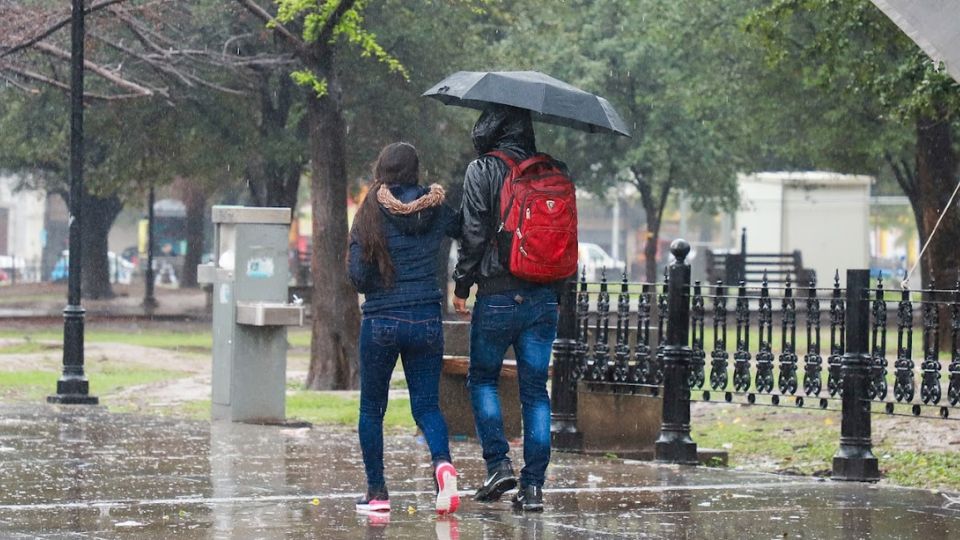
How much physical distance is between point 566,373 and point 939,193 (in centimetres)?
1591

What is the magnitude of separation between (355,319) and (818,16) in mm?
10511

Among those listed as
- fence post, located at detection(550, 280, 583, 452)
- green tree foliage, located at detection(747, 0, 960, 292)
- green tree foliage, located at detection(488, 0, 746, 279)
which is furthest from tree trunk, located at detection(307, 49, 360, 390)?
green tree foliage, located at detection(488, 0, 746, 279)

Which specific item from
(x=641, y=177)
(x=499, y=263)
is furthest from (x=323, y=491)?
(x=641, y=177)

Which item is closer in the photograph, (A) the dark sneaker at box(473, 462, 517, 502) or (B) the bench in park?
(A) the dark sneaker at box(473, 462, 517, 502)

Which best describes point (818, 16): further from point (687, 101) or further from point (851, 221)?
point (851, 221)

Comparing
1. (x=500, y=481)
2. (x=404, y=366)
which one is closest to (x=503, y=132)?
(x=404, y=366)

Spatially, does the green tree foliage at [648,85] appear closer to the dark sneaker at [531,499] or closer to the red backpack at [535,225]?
the red backpack at [535,225]

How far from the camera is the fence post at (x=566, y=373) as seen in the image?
1185cm

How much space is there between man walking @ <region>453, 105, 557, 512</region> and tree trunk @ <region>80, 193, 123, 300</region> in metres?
39.5

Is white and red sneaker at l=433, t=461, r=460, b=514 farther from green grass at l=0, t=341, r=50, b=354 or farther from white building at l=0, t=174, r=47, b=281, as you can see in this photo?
white building at l=0, t=174, r=47, b=281

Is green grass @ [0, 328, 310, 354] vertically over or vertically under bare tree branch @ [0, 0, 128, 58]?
under

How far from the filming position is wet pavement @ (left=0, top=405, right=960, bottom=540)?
7438mm

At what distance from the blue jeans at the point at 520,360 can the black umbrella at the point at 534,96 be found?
0.91 m

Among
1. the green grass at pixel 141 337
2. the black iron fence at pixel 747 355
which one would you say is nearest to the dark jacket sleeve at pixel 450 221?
the black iron fence at pixel 747 355
